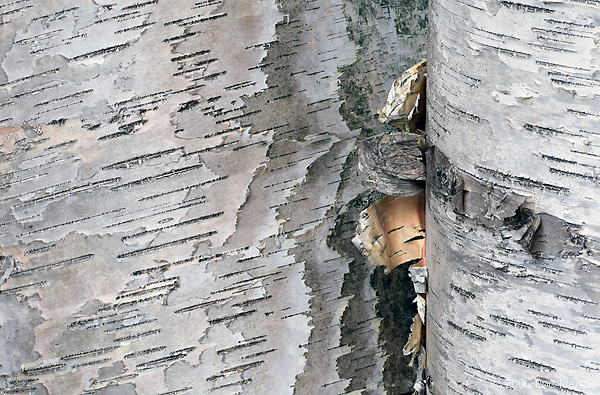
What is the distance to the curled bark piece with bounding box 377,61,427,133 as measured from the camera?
2.63ft

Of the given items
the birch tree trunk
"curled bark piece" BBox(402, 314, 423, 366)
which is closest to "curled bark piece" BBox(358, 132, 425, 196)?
the birch tree trunk

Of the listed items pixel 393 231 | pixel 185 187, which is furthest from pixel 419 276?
pixel 185 187

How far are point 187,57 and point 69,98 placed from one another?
0.64 feet

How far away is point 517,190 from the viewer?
608 mm

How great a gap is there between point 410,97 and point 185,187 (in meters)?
0.38

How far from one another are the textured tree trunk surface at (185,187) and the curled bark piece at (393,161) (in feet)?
0.82

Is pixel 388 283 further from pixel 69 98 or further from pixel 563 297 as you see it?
pixel 69 98

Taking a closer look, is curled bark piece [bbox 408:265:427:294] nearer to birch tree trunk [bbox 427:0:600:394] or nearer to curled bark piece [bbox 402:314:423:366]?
birch tree trunk [bbox 427:0:600:394]

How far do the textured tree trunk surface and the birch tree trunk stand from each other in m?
0.33

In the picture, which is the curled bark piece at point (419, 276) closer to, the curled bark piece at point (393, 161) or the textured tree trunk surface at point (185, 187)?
the curled bark piece at point (393, 161)

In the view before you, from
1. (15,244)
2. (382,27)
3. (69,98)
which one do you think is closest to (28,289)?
(15,244)

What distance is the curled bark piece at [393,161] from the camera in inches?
29.1

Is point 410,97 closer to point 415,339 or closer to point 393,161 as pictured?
point 393,161

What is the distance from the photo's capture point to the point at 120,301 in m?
Result: 1.02
